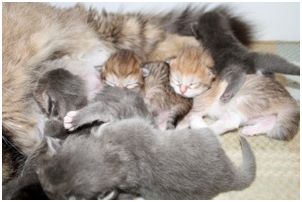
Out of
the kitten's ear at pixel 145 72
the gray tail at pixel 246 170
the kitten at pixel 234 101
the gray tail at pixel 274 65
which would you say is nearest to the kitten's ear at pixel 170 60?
the kitten at pixel 234 101

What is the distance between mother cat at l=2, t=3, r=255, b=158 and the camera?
1796 mm

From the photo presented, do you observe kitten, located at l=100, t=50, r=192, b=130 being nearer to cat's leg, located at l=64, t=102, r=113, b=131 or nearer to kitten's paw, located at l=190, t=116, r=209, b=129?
kitten's paw, located at l=190, t=116, r=209, b=129

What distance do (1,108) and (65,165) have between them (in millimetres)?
393

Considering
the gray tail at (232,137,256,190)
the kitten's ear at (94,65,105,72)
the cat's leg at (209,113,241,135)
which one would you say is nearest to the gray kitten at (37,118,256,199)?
the gray tail at (232,137,256,190)

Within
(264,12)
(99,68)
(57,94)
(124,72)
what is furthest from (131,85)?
(264,12)

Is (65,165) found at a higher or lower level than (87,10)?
lower

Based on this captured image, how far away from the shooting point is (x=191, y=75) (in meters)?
1.98

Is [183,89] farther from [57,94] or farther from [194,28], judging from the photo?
[57,94]

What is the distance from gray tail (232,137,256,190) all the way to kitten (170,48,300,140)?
140mm

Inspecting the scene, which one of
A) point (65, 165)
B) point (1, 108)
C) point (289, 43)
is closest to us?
point (65, 165)

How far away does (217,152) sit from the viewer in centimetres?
166

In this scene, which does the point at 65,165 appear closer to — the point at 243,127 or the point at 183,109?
the point at 183,109

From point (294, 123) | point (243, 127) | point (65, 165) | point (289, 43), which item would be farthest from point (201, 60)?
point (65, 165)

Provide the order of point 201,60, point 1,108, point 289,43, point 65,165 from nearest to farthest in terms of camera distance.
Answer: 1. point 65,165
2. point 1,108
3. point 201,60
4. point 289,43
